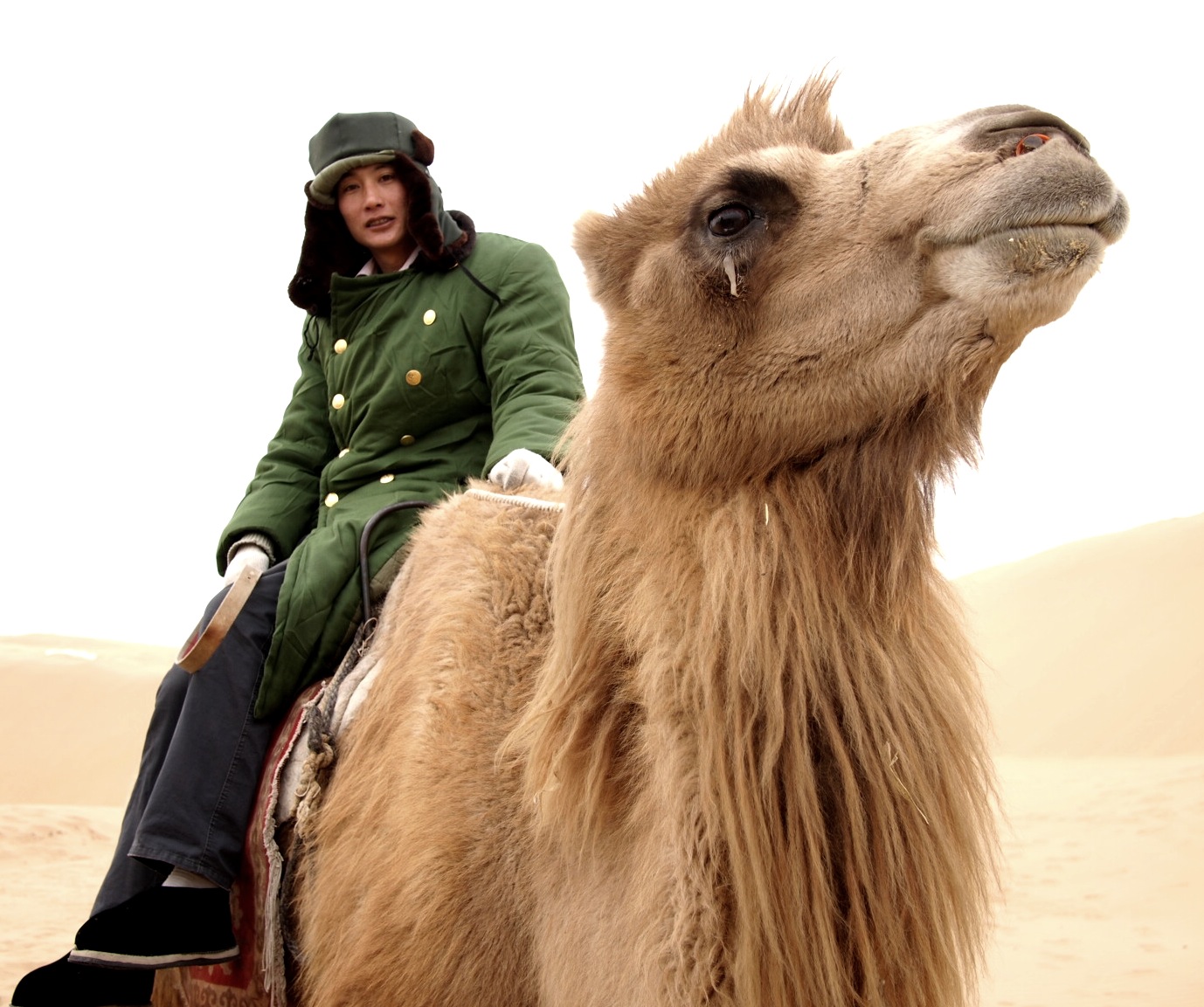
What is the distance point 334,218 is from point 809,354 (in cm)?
203

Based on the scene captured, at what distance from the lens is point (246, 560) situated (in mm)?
3430

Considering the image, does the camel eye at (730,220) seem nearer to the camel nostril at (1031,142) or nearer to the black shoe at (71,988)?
the camel nostril at (1031,142)

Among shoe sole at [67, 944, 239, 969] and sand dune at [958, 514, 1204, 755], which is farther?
sand dune at [958, 514, 1204, 755]

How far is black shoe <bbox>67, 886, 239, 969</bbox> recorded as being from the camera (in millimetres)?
2572

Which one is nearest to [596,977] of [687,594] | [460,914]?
[460,914]

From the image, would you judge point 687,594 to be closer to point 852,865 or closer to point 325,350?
point 852,865

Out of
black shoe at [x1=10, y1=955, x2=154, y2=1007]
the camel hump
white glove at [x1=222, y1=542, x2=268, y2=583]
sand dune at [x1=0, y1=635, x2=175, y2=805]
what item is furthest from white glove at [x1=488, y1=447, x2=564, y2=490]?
sand dune at [x1=0, y1=635, x2=175, y2=805]

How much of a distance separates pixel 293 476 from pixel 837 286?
6.88 feet

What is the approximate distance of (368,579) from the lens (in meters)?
3.09

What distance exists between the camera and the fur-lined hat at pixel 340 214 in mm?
3531

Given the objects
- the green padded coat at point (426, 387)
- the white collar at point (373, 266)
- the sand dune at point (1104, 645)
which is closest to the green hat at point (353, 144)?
the white collar at point (373, 266)

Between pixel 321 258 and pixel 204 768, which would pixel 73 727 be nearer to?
pixel 321 258

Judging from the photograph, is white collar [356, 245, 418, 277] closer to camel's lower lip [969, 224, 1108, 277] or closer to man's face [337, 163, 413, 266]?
man's face [337, 163, 413, 266]

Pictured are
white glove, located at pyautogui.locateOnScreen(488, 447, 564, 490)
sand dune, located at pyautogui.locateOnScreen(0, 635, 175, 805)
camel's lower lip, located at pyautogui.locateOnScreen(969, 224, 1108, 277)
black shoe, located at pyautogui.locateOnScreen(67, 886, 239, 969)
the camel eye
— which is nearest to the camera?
camel's lower lip, located at pyautogui.locateOnScreen(969, 224, 1108, 277)
